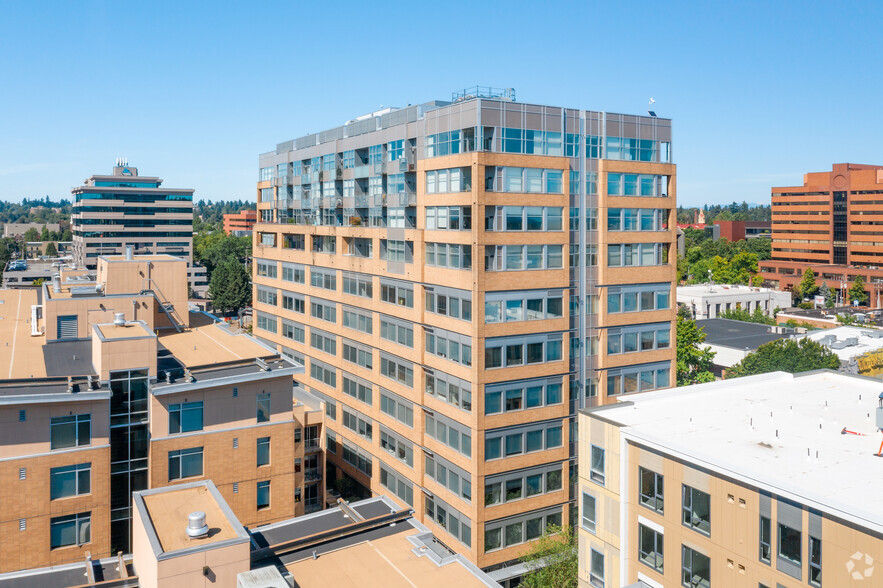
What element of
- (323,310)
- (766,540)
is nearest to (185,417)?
(766,540)

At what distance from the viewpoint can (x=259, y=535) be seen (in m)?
35.2

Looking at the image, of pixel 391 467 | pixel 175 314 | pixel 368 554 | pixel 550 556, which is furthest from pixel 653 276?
pixel 175 314

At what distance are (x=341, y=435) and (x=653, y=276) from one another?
111 ft

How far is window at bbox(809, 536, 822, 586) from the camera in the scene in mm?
26906

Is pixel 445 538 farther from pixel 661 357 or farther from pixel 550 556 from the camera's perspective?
pixel 661 357

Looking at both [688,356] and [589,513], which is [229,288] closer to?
[688,356]

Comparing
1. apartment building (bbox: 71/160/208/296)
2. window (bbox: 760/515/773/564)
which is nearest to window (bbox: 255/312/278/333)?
window (bbox: 760/515/773/564)

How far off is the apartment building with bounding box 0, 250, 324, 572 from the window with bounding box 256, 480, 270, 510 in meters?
0.06

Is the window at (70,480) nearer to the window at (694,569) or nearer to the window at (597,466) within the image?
the window at (597,466)

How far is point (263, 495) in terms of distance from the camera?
43.3 m

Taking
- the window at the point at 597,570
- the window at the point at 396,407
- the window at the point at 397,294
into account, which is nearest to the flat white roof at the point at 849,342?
the window at the point at 396,407

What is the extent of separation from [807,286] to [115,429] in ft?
624

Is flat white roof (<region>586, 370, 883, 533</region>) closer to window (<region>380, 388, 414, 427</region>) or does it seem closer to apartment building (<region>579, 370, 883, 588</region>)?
apartment building (<region>579, 370, 883, 588</region>)

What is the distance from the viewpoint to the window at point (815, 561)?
2691 centimetres
